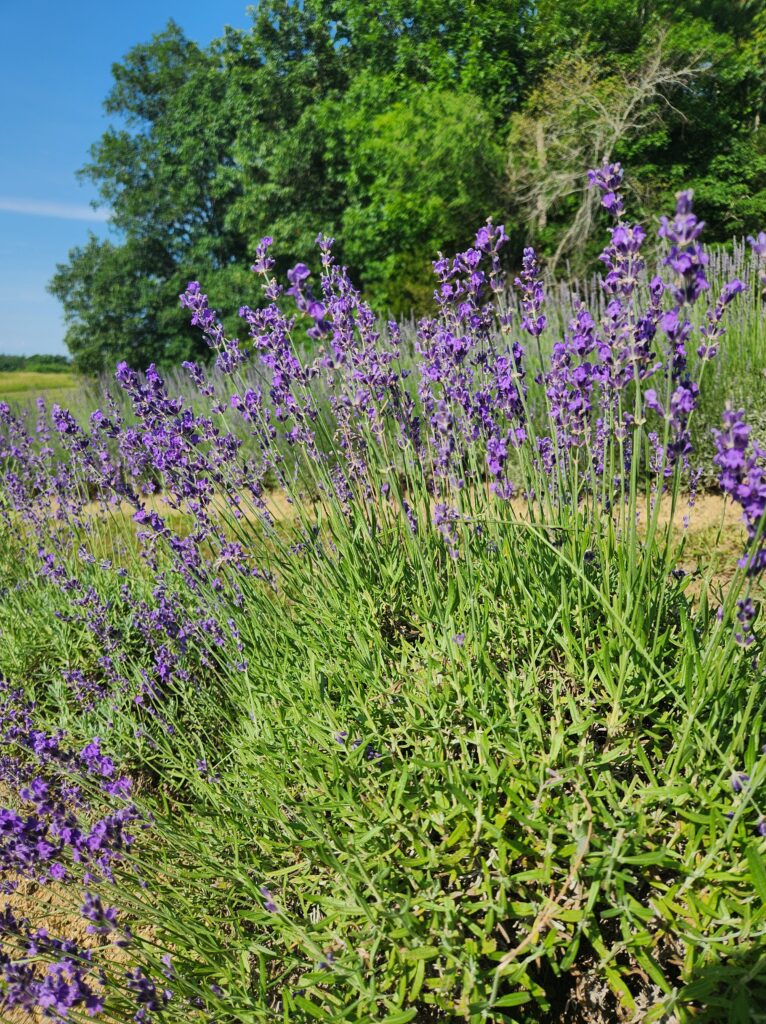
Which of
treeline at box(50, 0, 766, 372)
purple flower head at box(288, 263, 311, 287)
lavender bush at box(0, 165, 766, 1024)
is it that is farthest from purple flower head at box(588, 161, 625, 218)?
treeline at box(50, 0, 766, 372)

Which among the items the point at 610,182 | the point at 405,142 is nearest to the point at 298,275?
the point at 610,182

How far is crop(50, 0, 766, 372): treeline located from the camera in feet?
53.3

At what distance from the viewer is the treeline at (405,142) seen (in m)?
16.2

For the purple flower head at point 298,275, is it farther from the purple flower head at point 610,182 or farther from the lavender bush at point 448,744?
the purple flower head at point 610,182

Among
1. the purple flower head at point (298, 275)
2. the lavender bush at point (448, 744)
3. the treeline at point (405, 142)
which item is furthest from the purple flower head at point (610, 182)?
the treeline at point (405, 142)

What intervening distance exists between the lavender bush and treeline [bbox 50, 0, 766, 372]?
506 inches

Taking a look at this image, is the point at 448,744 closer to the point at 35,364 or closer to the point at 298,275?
the point at 298,275

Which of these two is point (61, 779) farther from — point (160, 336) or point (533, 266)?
point (160, 336)

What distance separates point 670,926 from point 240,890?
113 cm

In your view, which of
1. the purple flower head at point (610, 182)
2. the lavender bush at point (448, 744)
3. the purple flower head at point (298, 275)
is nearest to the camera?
the lavender bush at point (448, 744)

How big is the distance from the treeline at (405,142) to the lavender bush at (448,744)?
12.8 metres

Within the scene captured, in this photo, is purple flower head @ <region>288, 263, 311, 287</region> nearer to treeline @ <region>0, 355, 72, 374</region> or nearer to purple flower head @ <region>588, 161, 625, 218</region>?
purple flower head @ <region>588, 161, 625, 218</region>

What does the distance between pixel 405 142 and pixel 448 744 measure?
711 inches

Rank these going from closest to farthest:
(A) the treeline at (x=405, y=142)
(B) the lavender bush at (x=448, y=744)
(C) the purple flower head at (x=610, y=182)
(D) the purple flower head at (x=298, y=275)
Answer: (B) the lavender bush at (x=448, y=744) < (C) the purple flower head at (x=610, y=182) < (D) the purple flower head at (x=298, y=275) < (A) the treeline at (x=405, y=142)
